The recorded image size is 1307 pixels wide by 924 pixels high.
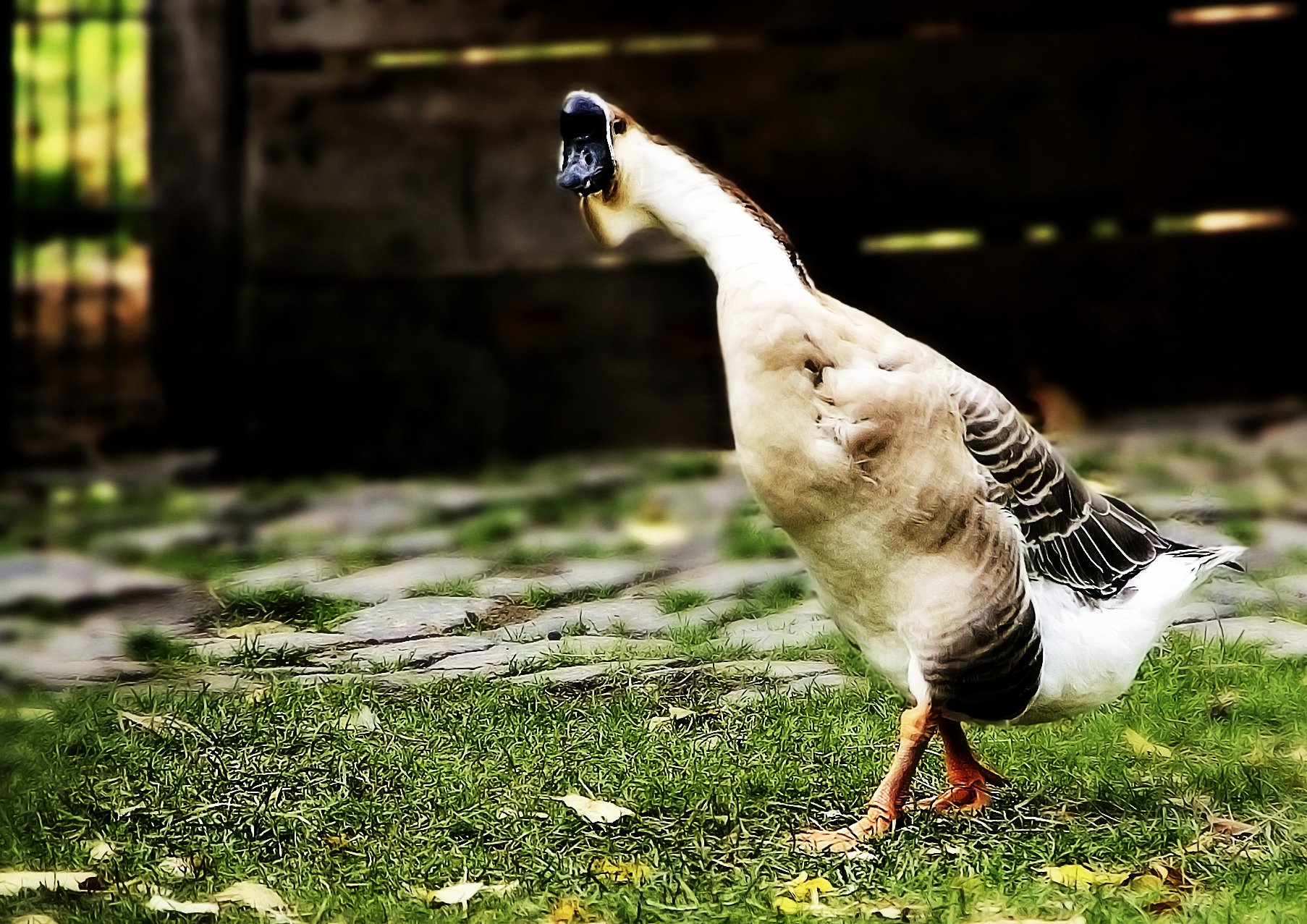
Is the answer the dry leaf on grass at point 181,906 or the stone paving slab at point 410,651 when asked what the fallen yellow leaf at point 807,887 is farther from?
the stone paving slab at point 410,651

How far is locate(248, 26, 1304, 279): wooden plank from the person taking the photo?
5.84 m

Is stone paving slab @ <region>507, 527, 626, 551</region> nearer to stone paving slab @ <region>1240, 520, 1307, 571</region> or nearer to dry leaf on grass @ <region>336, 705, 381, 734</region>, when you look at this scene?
dry leaf on grass @ <region>336, 705, 381, 734</region>

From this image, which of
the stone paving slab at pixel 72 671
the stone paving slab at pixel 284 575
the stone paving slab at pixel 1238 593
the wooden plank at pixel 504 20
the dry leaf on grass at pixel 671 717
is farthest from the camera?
the wooden plank at pixel 504 20

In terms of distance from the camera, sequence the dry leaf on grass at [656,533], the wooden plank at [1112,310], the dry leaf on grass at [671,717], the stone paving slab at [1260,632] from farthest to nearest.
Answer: the wooden plank at [1112,310]
the dry leaf on grass at [656,533]
the stone paving slab at [1260,632]
the dry leaf on grass at [671,717]

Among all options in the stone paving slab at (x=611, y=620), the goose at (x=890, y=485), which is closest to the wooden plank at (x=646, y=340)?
the stone paving slab at (x=611, y=620)

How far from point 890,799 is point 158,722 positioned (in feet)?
4.99

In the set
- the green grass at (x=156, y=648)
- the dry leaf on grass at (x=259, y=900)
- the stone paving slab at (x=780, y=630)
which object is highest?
the stone paving slab at (x=780, y=630)

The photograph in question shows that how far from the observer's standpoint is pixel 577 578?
4688 millimetres

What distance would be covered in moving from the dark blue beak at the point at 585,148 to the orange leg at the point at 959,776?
112 centimetres

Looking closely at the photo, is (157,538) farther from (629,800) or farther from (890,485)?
(890,485)

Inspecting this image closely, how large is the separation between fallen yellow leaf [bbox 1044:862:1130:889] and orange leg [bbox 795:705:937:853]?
263mm

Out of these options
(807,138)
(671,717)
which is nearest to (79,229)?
(807,138)

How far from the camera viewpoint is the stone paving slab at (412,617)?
4.14 metres

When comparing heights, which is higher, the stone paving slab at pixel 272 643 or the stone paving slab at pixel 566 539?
the stone paving slab at pixel 566 539
